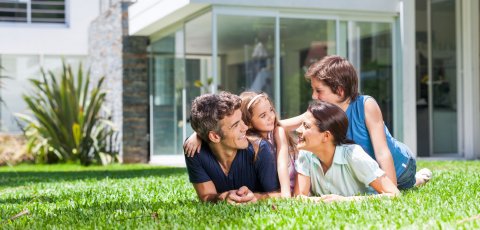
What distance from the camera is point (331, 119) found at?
4.45 meters

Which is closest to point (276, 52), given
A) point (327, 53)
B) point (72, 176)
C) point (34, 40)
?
point (327, 53)

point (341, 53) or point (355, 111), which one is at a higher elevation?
point (341, 53)

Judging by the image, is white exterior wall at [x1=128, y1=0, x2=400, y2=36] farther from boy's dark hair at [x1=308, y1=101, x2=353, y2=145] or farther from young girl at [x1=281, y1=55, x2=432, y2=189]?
boy's dark hair at [x1=308, y1=101, x2=353, y2=145]

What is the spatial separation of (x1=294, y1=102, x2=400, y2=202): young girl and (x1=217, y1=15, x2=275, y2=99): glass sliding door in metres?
6.10

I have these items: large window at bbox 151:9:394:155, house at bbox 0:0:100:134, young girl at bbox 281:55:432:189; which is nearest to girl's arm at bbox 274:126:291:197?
young girl at bbox 281:55:432:189

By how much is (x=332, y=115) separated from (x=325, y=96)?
41cm

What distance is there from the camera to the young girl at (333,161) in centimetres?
439

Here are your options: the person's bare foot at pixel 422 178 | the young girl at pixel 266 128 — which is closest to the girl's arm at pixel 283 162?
the young girl at pixel 266 128

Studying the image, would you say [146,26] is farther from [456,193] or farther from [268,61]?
[456,193]

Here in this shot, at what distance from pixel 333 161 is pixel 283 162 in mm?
293

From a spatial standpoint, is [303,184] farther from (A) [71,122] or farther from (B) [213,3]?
(A) [71,122]

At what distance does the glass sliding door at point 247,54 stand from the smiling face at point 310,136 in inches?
245

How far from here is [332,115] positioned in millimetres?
4438

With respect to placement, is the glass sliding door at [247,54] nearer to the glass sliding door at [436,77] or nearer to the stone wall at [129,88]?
the glass sliding door at [436,77]
